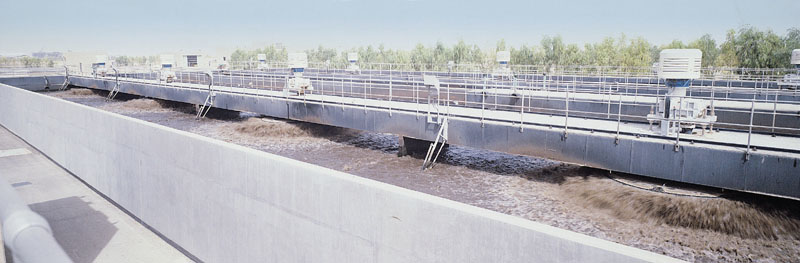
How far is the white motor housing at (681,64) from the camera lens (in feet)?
32.9

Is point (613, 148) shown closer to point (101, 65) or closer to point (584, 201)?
point (584, 201)

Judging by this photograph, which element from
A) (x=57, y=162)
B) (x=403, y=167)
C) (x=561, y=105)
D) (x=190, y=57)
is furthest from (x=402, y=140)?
(x=190, y=57)

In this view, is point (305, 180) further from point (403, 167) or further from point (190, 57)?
point (190, 57)

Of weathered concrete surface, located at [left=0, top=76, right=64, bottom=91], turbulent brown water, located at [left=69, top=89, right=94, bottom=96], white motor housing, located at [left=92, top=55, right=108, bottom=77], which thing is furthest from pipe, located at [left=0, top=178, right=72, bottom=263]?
weathered concrete surface, located at [left=0, top=76, right=64, bottom=91]

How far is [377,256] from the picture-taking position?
561cm

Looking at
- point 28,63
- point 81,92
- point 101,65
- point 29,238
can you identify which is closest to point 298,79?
point 29,238

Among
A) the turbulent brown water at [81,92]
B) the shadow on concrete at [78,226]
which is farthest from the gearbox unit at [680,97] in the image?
the turbulent brown water at [81,92]

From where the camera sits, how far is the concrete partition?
4570mm

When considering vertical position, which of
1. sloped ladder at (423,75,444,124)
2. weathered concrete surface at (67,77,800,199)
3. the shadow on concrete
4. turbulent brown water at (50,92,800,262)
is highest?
sloped ladder at (423,75,444,124)

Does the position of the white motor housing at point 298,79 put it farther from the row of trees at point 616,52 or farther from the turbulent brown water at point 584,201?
the row of trees at point 616,52

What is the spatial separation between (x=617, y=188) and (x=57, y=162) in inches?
613

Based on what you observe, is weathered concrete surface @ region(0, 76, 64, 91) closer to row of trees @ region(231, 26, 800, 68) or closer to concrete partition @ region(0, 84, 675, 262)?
concrete partition @ region(0, 84, 675, 262)

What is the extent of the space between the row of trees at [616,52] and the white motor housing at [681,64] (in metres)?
35.6

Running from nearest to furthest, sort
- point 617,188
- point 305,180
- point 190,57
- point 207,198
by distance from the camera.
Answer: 1. point 305,180
2. point 207,198
3. point 617,188
4. point 190,57
